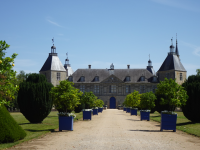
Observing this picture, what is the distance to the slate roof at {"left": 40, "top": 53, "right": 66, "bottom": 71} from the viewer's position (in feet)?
192

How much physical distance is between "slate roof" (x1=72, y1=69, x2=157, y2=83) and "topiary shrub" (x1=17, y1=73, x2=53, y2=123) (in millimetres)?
50078

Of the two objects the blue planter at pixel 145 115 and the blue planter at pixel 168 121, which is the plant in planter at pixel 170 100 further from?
the blue planter at pixel 145 115

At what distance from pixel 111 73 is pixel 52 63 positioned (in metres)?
18.8

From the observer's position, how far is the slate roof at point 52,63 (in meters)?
58.6

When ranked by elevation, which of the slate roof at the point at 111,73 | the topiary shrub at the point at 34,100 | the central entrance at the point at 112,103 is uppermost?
the slate roof at the point at 111,73

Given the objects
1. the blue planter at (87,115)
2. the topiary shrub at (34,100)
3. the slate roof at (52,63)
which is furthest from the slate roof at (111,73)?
the topiary shrub at (34,100)

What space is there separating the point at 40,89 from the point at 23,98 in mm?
1262

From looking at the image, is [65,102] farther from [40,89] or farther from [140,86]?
[140,86]

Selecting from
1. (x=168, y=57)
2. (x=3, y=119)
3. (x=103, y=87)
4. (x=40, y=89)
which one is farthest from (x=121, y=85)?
(x=3, y=119)

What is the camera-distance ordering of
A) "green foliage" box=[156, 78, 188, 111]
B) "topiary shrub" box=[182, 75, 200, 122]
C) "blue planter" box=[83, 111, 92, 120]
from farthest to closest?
"blue planter" box=[83, 111, 92, 120], "topiary shrub" box=[182, 75, 200, 122], "green foliage" box=[156, 78, 188, 111]

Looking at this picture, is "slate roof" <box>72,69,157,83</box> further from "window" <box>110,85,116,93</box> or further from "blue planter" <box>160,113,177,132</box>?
"blue planter" <box>160,113,177,132</box>

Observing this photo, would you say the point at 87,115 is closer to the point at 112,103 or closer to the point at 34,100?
the point at 34,100

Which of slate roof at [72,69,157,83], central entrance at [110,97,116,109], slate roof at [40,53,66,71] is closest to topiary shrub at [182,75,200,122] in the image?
slate roof at [40,53,66,71]

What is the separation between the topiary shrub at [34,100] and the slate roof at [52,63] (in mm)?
40241
